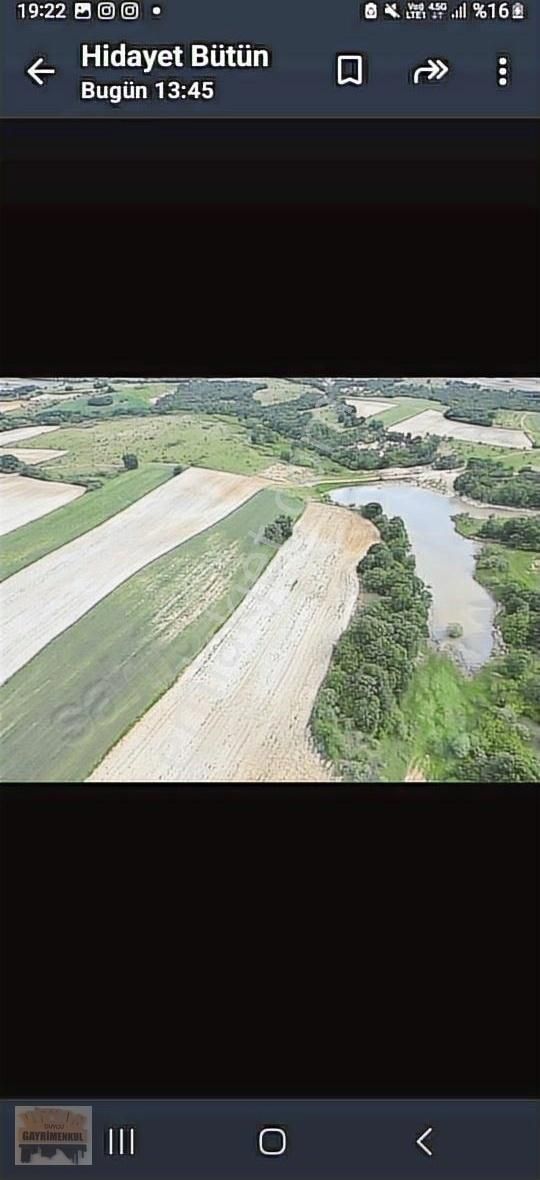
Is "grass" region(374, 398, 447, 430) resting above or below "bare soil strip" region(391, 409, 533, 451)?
above

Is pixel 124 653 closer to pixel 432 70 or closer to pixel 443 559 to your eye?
pixel 443 559

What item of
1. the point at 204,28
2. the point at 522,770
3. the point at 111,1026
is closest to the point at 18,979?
the point at 111,1026

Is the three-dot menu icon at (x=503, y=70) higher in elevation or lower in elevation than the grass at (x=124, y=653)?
higher

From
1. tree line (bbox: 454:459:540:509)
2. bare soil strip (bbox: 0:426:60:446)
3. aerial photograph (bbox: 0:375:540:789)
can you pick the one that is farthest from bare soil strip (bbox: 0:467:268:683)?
tree line (bbox: 454:459:540:509)
